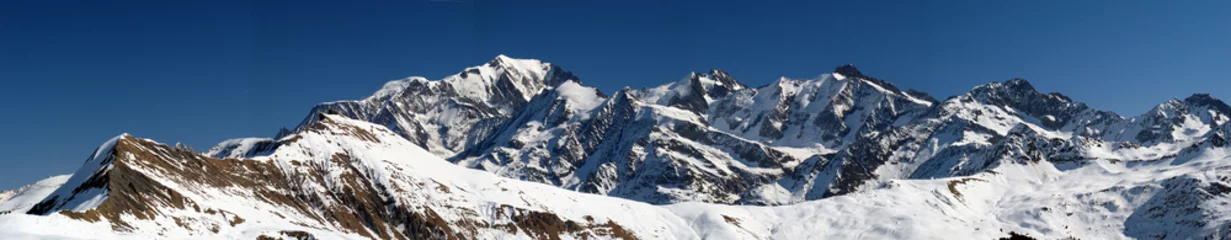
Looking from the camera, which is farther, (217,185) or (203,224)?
(217,185)

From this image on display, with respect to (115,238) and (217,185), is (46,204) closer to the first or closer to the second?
(217,185)

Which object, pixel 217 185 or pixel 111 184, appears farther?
pixel 217 185

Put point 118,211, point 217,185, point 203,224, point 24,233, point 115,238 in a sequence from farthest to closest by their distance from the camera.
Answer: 1. point 217,185
2. point 203,224
3. point 118,211
4. point 115,238
5. point 24,233

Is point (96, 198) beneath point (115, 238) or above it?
above

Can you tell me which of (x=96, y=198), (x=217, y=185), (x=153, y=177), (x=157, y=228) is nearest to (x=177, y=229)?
(x=157, y=228)

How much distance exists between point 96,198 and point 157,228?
12.7m

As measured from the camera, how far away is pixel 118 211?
153625 millimetres

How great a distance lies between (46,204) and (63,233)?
48.7 m

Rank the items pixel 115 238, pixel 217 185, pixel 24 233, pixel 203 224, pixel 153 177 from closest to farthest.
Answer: pixel 24 233 < pixel 115 238 < pixel 203 224 < pixel 153 177 < pixel 217 185

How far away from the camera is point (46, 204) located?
567ft

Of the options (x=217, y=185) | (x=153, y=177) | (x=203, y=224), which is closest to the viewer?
(x=203, y=224)

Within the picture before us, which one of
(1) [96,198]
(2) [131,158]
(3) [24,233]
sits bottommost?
(3) [24,233]

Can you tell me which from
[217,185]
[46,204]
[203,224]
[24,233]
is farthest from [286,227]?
[24,233]

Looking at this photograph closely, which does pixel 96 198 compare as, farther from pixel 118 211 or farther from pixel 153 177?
pixel 153 177
